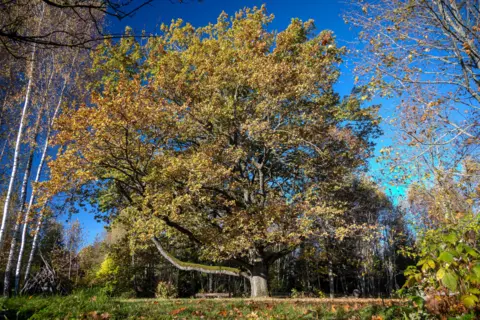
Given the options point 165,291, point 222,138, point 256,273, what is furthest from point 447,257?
point 165,291

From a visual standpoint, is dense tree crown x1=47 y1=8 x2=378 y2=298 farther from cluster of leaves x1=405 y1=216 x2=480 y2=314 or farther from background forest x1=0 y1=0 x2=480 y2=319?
cluster of leaves x1=405 y1=216 x2=480 y2=314

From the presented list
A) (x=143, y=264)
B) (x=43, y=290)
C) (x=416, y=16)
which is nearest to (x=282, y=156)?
(x=416, y=16)

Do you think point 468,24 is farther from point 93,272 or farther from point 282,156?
point 93,272

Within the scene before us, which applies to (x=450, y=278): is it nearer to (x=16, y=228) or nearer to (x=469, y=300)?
(x=469, y=300)

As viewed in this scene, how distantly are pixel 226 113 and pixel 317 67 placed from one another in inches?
144

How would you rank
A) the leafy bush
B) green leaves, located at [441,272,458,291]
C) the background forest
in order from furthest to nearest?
the leafy bush → the background forest → green leaves, located at [441,272,458,291]

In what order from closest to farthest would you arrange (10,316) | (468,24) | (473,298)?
(473,298), (10,316), (468,24)

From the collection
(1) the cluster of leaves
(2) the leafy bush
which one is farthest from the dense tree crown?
(1) the cluster of leaves

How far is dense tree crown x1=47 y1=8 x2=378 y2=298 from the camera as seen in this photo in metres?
9.16

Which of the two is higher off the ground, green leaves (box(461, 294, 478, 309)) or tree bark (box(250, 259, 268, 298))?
green leaves (box(461, 294, 478, 309))

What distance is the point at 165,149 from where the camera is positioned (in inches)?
440

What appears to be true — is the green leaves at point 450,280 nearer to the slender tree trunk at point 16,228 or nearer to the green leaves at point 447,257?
the green leaves at point 447,257

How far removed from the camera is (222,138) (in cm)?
1169

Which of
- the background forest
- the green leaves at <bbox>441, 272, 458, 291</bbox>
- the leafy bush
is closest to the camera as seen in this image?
the green leaves at <bbox>441, 272, 458, 291</bbox>
